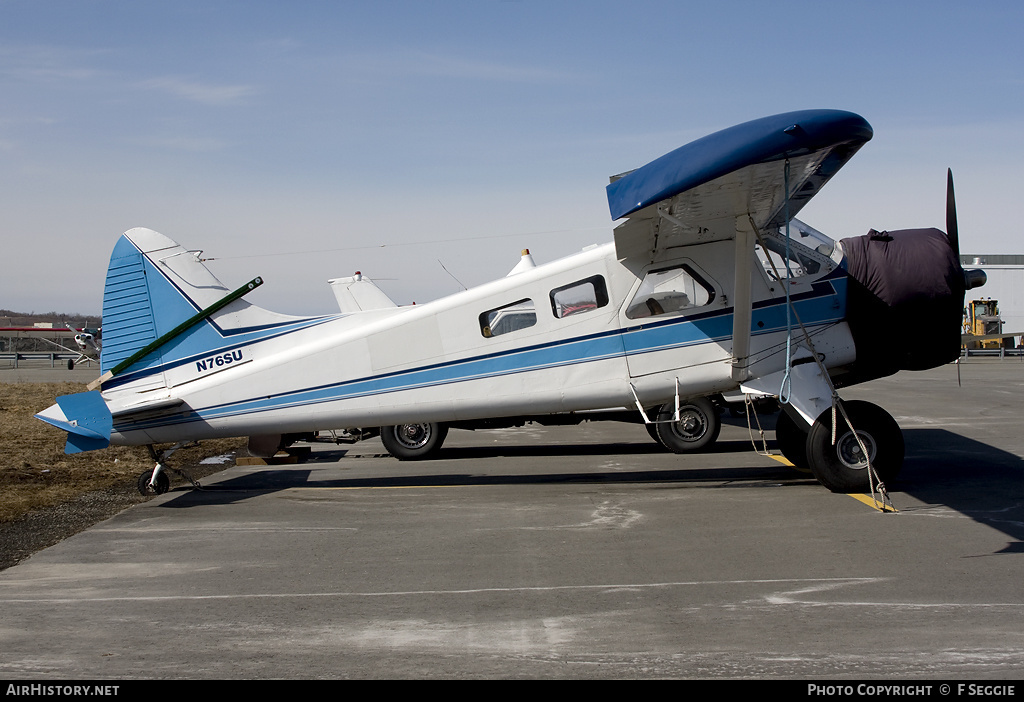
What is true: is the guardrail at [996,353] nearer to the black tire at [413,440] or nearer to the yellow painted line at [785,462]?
the yellow painted line at [785,462]

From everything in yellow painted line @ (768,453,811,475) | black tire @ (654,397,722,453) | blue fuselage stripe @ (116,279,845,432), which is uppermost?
blue fuselage stripe @ (116,279,845,432)

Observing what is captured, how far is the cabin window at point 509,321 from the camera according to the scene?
9047mm

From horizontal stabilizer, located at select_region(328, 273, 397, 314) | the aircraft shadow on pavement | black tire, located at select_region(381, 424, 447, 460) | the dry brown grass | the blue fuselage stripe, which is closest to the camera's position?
the aircraft shadow on pavement

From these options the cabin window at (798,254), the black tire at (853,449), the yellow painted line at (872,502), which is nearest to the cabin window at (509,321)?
the cabin window at (798,254)

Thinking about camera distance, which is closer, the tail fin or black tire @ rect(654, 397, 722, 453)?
the tail fin

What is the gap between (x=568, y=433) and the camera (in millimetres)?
16188

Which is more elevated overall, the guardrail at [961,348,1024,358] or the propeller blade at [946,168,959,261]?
the propeller blade at [946,168,959,261]

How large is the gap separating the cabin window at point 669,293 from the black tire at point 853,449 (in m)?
1.76

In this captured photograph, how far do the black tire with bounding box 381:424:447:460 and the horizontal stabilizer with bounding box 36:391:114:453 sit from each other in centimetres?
453

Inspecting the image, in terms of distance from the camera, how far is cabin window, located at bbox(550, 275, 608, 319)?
900 cm

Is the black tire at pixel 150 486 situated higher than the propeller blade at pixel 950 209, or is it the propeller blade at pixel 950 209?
the propeller blade at pixel 950 209

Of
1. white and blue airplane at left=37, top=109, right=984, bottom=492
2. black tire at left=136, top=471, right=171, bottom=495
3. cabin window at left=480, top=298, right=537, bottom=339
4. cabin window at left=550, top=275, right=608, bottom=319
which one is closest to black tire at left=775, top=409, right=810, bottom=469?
white and blue airplane at left=37, top=109, right=984, bottom=492

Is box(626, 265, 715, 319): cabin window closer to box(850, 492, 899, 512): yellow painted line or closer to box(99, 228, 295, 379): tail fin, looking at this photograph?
box(850, 492, 899, 512): yellow painted line
